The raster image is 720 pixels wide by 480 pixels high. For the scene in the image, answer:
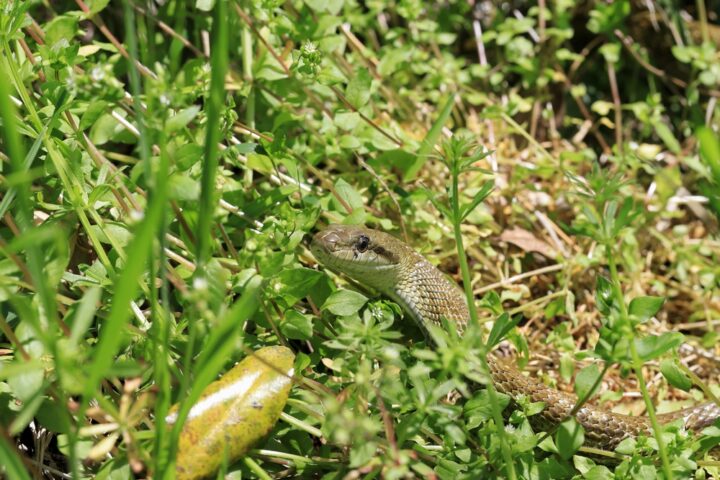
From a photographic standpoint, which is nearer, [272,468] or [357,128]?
[272,468]

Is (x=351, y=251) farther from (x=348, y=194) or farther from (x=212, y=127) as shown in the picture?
(x=212, y=127)

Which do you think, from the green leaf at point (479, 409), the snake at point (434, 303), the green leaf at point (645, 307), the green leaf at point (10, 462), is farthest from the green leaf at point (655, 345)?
the green leaf at point (10, 462)

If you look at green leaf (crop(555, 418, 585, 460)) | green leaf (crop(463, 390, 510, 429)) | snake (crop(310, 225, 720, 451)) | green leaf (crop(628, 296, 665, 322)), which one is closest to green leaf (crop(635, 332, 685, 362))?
green leaf (crop(628, 296, 665, 322))

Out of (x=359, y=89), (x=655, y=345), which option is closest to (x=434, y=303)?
(x=359, y=89)

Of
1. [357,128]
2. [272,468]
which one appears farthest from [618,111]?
[272,468]

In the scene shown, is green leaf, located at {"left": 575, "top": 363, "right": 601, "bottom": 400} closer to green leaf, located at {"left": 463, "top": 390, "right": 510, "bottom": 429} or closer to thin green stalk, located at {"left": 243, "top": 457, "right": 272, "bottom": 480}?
green leaf, located at {"left": 463, "top": 390, "right": 510, "bottom": 429}

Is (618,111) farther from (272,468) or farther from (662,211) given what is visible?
(272,468)

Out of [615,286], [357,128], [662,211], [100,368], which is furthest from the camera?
[662,211]
